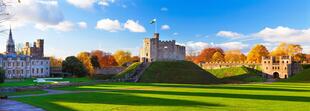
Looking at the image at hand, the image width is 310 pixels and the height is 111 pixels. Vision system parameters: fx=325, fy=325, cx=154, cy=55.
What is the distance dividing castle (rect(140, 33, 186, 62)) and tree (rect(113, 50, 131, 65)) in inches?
1843

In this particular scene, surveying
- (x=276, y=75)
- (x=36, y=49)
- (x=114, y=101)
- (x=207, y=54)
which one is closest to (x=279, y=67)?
(x=276, y=75)

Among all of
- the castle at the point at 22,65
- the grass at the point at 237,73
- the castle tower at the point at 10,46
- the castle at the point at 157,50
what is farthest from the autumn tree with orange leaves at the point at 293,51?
the castle tower at the point at 10,46

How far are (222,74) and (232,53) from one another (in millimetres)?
57170

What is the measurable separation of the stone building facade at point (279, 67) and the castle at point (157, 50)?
33.5 meters

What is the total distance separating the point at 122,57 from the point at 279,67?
68635 millimetres

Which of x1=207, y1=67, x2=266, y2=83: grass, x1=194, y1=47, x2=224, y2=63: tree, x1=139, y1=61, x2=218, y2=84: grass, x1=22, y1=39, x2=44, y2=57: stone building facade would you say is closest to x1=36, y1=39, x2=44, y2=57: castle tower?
x1=22, y1=39, x2=44, y2=57: stone building facade

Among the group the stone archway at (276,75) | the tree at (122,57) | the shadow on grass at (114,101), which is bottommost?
the stone archway at (276,75)

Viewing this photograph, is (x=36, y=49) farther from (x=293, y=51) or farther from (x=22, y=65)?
(x=293, y=51)

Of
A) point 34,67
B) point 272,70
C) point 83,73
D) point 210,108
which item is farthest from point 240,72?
point 210,108

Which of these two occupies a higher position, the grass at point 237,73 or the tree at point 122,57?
the tree at point 122,57

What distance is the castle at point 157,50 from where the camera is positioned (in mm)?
88625

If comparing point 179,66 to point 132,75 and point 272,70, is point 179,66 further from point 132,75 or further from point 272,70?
point 272,70

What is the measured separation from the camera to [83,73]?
342 feet

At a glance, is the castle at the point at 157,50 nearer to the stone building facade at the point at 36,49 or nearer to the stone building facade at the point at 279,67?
the stone building facade at the point at 279,67
